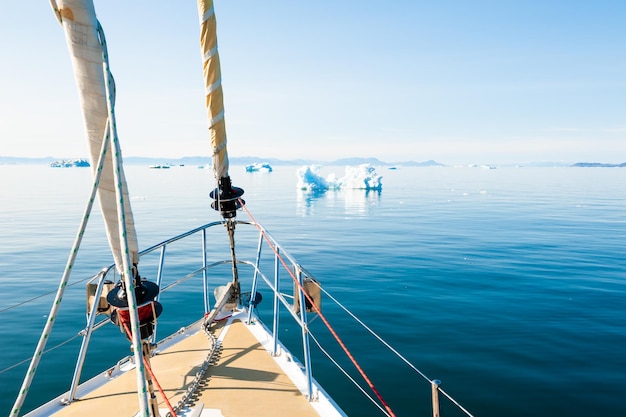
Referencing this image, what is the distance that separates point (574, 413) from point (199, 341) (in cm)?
613

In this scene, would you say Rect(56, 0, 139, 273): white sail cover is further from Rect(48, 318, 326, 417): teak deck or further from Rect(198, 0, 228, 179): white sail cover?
Rect(198, 0, 228, 179): white sail cover

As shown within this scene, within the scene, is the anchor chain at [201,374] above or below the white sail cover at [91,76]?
below

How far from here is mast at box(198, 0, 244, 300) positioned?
187 inches

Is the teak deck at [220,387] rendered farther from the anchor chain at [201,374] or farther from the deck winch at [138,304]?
the deck winch at [138,304]

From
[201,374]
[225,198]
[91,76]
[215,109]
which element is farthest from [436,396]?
[215,109]

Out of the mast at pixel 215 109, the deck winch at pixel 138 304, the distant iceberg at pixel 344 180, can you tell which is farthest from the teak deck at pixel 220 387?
the distant iceberg at pixel 344 180

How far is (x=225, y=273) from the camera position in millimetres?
15109

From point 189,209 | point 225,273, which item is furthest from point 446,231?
point 189,209

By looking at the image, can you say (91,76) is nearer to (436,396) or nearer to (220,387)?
(436,396)

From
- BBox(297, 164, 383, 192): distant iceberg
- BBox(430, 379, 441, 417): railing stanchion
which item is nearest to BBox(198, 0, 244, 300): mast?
BBox(430, 379, 441, 417): railing stanchion

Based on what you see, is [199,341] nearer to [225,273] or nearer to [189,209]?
[225,273]

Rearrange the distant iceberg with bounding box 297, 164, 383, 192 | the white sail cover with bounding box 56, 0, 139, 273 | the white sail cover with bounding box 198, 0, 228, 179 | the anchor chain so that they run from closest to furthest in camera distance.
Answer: the white sail cover with bounding box 56, 0, 139, 273
the anchor chain
the white sail cover with bounding box 198, 0, 228, 179
the distant iceberg with bounding box 297, 164, 383, 192

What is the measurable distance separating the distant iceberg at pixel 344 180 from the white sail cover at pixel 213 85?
148 feet

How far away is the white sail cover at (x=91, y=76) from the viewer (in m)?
2.10
